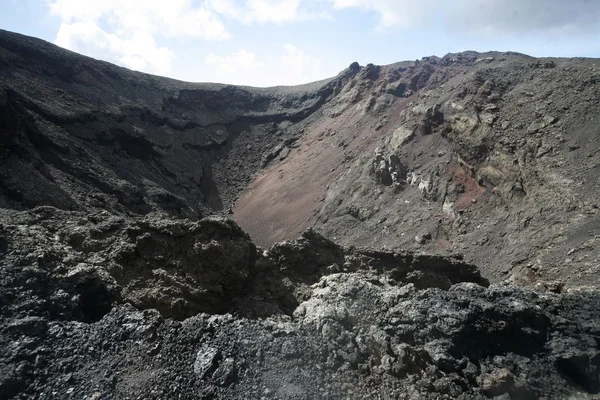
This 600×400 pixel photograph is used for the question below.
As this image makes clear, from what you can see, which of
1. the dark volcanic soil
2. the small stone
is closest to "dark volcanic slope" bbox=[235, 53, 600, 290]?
the dark volcanic soil

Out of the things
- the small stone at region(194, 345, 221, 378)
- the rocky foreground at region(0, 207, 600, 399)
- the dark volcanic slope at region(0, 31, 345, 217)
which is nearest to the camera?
the rocky foreground at region(0, 207, 600, 399)

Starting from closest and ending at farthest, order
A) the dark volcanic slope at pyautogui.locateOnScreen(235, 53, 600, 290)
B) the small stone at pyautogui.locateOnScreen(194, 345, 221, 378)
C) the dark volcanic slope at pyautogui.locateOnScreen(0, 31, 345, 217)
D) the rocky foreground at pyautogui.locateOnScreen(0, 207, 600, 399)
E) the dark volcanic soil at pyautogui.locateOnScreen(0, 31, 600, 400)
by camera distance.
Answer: the rocky foreground at pyautogui.locateOnScreen(0, 207, 600, 399) < the small stone at pyautogui.locateOnScreen(194, 345, 221, 378) < the dark volcanic soil at pyautogui.locateOnScreen(0, 31, 600, 400) < the dark volcanic slope at pyautogui.locateOnScreen(235, 53, 600, 290) < the dark volcanic slope at pyautogui.locateOnScreen(0, 31, 345, 217)

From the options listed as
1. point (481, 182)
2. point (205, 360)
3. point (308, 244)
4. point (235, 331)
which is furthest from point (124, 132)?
point (205, 360)

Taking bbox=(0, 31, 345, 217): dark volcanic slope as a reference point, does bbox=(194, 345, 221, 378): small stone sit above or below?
below

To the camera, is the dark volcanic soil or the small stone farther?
the dark volcanic soil

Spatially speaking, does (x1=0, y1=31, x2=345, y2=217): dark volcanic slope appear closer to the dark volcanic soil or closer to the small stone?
the dark volcanic soil

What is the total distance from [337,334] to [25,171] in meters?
15.3

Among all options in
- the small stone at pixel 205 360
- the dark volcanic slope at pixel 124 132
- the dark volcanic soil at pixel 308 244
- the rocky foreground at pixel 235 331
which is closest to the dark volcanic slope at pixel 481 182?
the dark volcanic soil at pixel 308 244

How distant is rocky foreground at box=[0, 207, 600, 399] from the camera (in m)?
5.20

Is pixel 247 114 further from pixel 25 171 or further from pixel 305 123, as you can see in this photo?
pixel 25 171

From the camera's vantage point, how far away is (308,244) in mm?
9211

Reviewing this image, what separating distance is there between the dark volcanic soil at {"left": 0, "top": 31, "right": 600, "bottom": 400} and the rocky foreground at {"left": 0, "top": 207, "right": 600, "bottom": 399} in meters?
0.03

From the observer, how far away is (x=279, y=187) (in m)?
32.8

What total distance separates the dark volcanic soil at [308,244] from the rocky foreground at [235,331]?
0.03 metres
